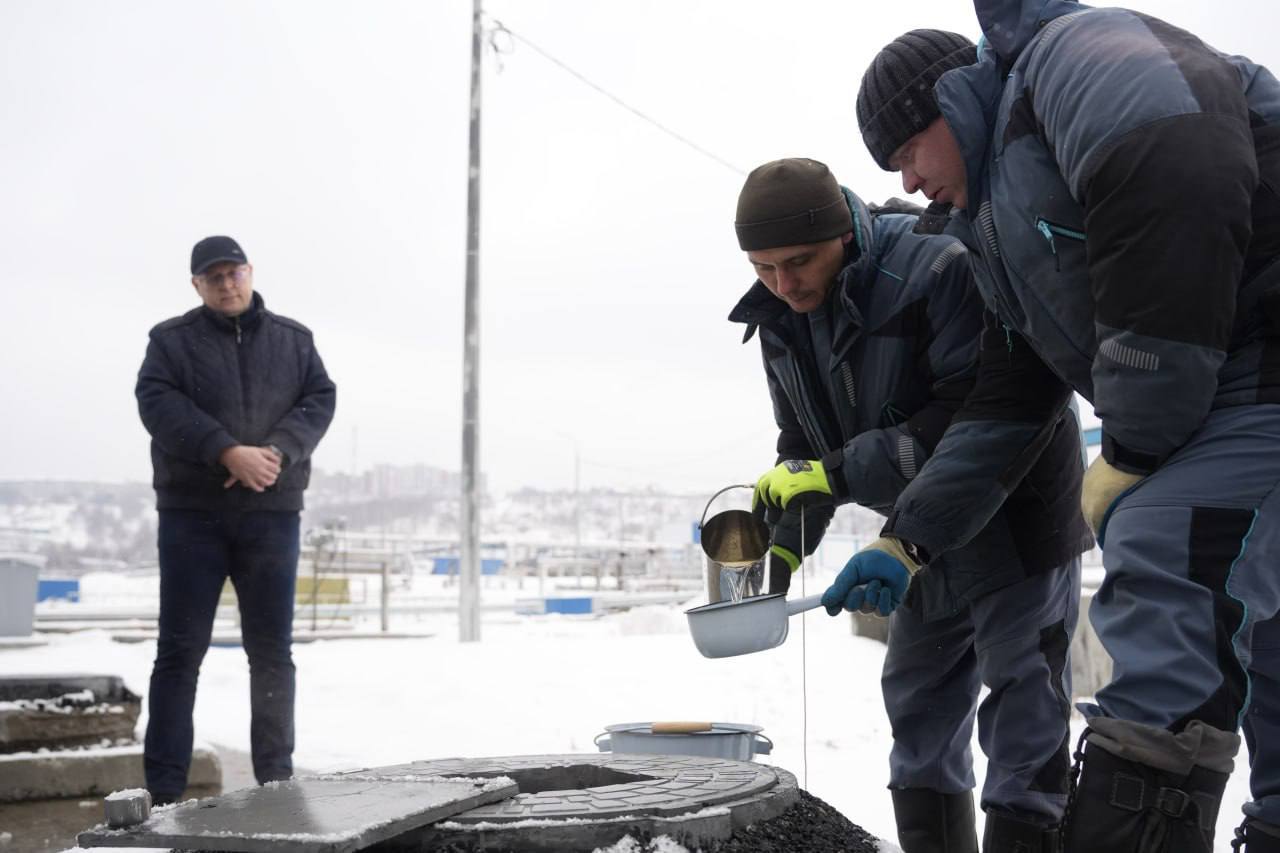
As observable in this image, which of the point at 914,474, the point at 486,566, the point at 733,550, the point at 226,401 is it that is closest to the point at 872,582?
the point at 914,474

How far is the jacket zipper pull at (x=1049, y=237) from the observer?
5.11 ft

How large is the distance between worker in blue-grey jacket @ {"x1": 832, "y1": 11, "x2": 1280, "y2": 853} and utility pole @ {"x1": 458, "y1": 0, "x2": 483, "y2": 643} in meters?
8.95

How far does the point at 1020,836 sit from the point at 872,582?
658 millimetres

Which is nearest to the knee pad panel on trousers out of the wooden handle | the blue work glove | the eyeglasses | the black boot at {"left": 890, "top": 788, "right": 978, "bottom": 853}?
the blue work glove

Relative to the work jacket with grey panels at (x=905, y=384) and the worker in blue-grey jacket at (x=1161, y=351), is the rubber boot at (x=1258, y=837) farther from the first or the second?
the work jacket with grey panels at (x=905, y=384)

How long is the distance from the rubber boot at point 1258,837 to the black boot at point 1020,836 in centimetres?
64

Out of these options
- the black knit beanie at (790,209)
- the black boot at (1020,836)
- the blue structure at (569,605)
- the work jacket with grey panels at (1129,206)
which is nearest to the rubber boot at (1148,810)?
the work jacket with grey panels at (1129,206)

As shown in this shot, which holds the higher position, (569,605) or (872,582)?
(872,582)

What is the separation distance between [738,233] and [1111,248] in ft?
3.81

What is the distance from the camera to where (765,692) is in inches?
232

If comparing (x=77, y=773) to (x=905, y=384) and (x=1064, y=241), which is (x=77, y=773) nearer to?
(x=905, y=384)

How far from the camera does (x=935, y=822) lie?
8.01ft

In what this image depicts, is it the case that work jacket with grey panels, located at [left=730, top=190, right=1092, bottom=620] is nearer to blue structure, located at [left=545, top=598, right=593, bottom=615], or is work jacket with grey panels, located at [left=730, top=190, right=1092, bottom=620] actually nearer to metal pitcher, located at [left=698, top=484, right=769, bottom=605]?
metal pitcher, located at [left=698, top=484, right=769, bottom=605]

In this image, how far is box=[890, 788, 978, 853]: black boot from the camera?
2.43m
